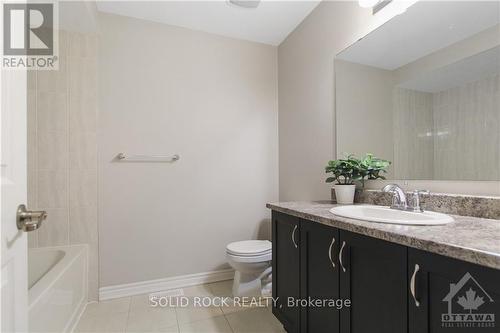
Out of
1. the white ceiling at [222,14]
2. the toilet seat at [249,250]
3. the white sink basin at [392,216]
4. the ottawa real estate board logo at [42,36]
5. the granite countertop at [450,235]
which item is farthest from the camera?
the white ceiling at [222,14]

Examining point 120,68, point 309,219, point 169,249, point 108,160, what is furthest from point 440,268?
point 120,68

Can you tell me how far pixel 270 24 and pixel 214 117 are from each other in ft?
3.12

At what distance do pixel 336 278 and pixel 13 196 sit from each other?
1.13m

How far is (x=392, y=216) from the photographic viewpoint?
1215 mm

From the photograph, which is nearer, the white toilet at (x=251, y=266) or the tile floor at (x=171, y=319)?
the tile floor at (x=171, y=319)

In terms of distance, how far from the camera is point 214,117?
230 cm

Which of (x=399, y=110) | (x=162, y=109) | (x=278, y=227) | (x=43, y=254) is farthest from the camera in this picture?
(x=162, y=109)

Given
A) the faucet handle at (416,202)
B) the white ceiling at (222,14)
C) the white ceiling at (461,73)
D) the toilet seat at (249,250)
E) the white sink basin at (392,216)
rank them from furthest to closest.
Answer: the white ceiling at (222,14) → the toilet seat at (249,250) → the faucet handle at (416,202) → the white ceiling at (461,73) → the white sink basin at (392,216)

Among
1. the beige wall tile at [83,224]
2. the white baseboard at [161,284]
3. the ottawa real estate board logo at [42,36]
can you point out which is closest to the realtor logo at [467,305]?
the ottawa real estate board logo at [42,36]

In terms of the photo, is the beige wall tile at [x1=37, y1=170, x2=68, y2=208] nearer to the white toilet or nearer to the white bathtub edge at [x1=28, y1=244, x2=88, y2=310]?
the white bathtub edge at [x1=28, y1=244, x2=88, y2=310]

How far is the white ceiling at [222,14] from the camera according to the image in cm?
194

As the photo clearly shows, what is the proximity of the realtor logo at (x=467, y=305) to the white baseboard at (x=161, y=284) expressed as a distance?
1884mm

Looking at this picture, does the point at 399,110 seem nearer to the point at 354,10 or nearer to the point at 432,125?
the point at 432,125

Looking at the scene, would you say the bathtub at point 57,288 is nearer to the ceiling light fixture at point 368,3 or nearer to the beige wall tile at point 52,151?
the beige wall tile at point 52,151
